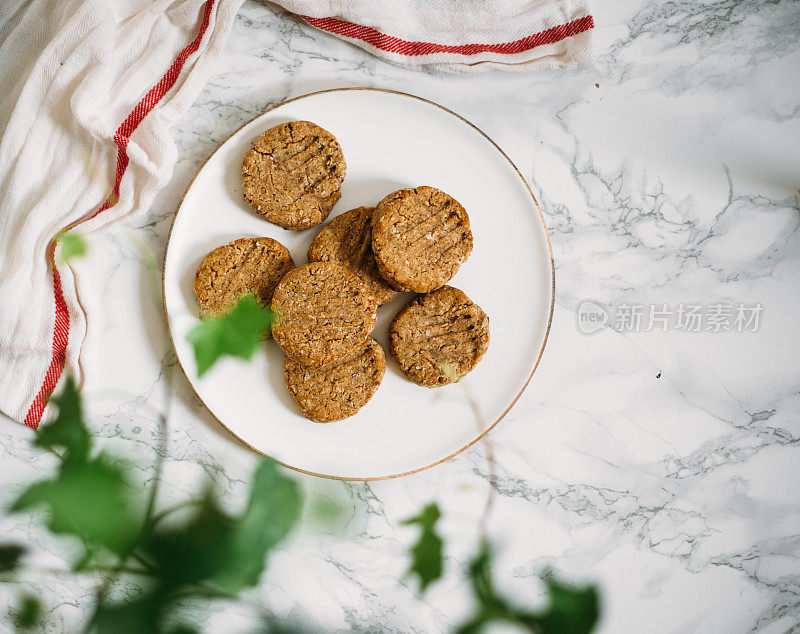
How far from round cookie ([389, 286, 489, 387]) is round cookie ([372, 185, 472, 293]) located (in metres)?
0.05

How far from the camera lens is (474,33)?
1.20m

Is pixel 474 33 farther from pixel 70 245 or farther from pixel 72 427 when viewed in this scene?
pixel 72 427

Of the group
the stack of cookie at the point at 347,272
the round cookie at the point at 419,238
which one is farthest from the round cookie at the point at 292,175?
the round cookie at the point at 419,238

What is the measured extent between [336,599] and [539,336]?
629 mm

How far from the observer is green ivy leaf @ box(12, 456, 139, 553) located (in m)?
0.42

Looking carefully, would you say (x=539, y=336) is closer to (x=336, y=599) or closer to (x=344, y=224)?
(x=344, y=224)

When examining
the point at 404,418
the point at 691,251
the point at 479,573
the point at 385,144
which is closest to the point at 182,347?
the point at 404,418

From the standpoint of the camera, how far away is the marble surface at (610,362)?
1186 mm

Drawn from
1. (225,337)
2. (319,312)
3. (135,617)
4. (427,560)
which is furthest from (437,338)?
(135,617)

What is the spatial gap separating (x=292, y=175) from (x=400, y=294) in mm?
287

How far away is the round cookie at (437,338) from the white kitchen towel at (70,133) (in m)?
0.51

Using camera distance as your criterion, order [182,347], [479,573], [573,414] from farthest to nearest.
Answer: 1. [573,414]
2. [182,347]
3. [479,573]

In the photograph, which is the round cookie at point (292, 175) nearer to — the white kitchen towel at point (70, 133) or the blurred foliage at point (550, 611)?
the white kitchen towel at point (70, 133)

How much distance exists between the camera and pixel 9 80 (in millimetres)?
1167
